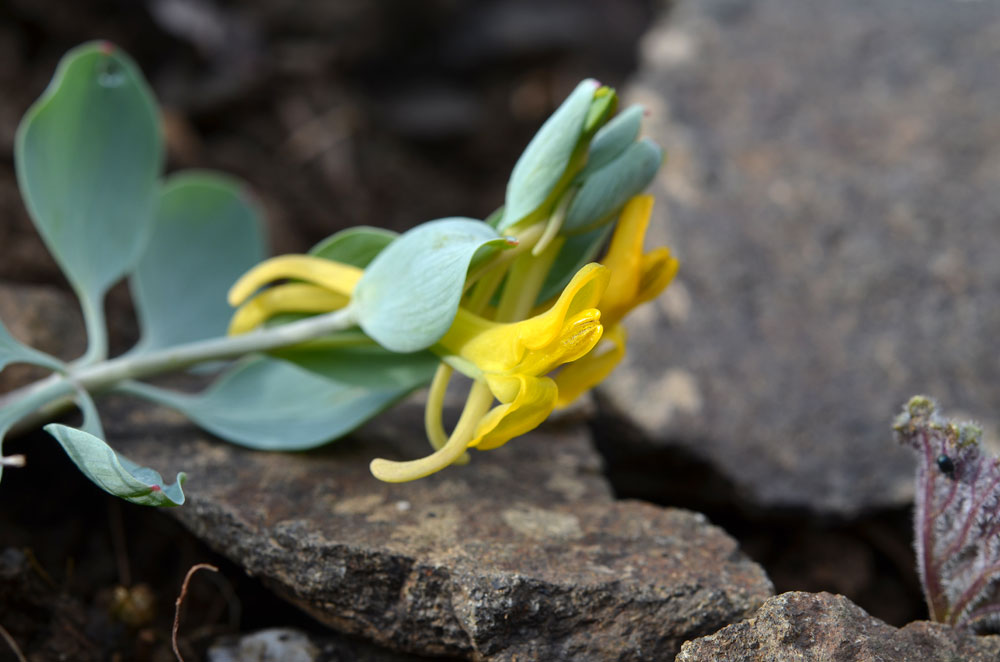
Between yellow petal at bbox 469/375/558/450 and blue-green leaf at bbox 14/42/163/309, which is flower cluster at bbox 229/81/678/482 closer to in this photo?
yellow petal at bbox 469/375/558/450

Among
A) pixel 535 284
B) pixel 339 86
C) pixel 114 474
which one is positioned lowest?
pixel 114 474

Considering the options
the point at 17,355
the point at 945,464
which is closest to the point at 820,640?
the point at 945,464

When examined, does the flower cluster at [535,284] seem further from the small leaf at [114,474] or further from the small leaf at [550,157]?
the small leaf at [114,474]

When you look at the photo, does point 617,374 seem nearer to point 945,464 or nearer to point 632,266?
point 632,266

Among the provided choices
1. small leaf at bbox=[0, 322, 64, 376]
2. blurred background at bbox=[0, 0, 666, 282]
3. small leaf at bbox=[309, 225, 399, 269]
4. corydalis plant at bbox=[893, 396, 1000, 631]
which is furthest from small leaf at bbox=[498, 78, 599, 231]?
blurred background at bbox=[0, 0, 666, 282]

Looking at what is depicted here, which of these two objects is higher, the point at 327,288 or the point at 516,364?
the point at 327,288

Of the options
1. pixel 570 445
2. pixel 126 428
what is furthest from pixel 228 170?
pixel 570 445

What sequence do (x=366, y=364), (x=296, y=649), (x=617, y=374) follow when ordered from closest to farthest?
1. (x=296, y=649)
2. (x=366, y=364)
3. (x=617, y=374)

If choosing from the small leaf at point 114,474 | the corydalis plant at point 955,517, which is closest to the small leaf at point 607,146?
the corydalis plant at point 955,517
